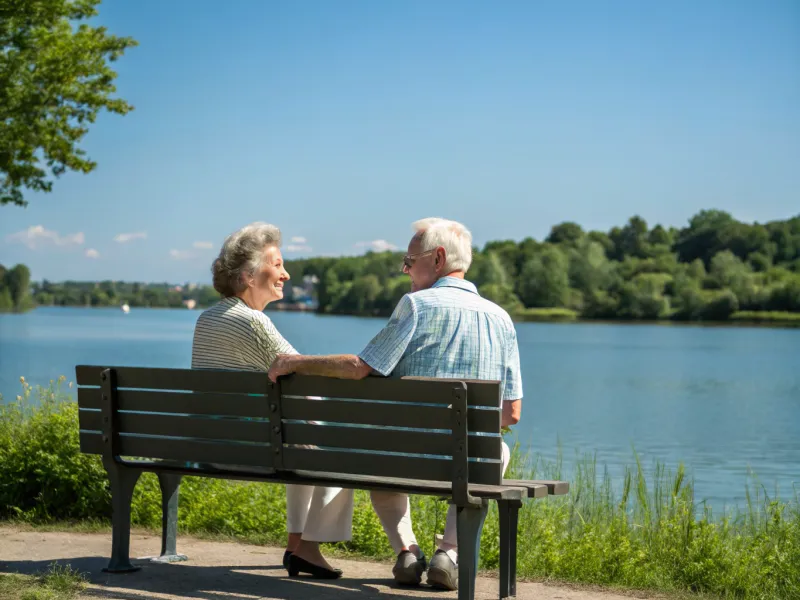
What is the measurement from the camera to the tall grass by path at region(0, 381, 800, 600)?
5.32 metres

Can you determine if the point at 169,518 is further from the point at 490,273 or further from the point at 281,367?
the point at 490,273

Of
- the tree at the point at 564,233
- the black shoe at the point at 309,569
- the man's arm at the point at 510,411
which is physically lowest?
the black shoe at the point at 309,569

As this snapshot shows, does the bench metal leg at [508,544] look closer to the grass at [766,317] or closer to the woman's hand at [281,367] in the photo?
the woman's hand at [281,367]

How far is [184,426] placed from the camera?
487 centimetres

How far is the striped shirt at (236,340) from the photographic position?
4.98 m

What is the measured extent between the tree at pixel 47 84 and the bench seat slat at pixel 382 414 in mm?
11100

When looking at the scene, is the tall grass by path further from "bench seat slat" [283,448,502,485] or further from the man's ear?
the man's ear

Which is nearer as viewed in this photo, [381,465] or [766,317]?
[381,465]

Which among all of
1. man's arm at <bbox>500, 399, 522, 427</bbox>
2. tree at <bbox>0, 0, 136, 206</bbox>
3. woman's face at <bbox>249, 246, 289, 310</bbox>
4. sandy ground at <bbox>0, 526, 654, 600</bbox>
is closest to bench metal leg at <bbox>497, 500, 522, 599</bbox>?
sandy ground at <bbox>0, 526, 654, 600</bbox>

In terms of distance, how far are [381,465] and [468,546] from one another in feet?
1.53

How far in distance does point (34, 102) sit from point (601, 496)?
10475 millimetres

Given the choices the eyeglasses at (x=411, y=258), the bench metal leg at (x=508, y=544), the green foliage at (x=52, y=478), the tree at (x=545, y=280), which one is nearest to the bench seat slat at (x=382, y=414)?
the bench metal leg at (x=508, y=544)

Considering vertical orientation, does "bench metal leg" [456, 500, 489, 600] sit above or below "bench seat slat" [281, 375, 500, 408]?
below

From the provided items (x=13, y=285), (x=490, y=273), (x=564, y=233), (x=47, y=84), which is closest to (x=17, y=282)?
(x=13, y=285)
